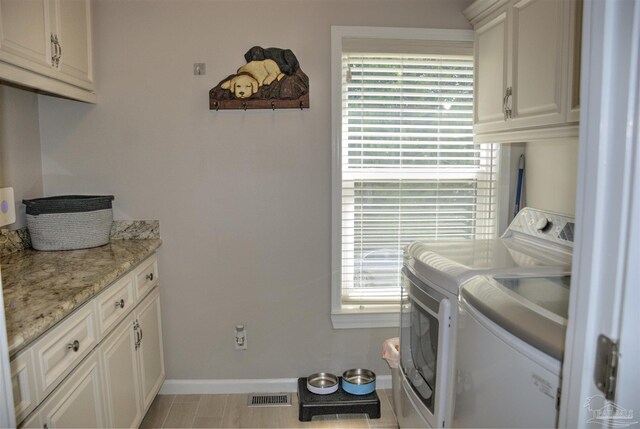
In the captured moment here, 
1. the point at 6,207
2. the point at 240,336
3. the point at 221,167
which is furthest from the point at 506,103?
the point at 6,207

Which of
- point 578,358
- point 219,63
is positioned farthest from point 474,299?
point 219,63

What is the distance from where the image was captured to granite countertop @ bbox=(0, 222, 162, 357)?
1329mm

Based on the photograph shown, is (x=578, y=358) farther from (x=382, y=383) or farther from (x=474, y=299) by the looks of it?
(x=382, y=383)

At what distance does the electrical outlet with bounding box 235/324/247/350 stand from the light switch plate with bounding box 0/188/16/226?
129cm

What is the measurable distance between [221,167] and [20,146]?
3.29 feet

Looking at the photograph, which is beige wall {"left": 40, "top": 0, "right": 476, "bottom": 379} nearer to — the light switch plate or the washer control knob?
the light switch plate

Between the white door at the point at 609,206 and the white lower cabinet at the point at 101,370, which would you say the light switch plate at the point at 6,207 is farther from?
the white door at the point at 609,206

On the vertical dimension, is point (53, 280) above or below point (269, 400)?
above

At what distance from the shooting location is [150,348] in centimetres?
246

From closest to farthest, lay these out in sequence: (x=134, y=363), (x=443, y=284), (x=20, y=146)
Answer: (x=443, y=284) → (x=134, y=363) → (x=20, y=146)

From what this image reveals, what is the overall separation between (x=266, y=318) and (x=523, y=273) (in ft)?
5.22

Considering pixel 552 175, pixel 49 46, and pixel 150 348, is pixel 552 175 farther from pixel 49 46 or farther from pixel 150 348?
pixel 49 46

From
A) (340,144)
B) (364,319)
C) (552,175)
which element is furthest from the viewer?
(364,319)

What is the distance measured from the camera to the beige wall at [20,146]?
2.25 m
